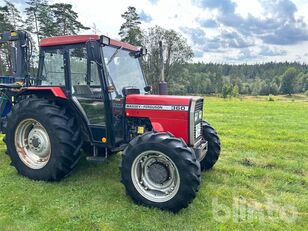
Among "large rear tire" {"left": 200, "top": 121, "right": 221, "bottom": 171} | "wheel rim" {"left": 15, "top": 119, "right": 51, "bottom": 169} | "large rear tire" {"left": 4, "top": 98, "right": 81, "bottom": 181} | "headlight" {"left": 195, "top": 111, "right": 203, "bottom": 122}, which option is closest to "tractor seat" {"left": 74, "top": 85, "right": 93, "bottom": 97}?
"large rear tire" {"left": 4, "top": 98, "right": 81, "bottom": 181}

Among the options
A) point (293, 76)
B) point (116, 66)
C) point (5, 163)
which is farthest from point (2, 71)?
point (293, 76)

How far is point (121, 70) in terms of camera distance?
16.1ft

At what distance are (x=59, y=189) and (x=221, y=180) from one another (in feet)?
9.00

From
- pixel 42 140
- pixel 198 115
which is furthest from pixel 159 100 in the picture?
pixel 42 140

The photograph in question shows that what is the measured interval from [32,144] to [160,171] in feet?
7.94

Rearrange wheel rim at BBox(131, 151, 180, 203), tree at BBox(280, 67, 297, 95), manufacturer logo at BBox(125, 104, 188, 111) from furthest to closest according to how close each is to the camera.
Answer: tree at BBox(280, 67, 297, 95), manufacturer logo at BBox(125, 104, 188, 111), wheel rim at BBox(131, 151, 180, 203)

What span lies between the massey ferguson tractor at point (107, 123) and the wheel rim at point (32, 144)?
0.05 feet

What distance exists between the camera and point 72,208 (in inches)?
156

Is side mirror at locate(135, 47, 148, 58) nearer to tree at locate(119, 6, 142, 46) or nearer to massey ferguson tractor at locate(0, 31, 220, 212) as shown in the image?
massey ferguson tractor at locate(0, 31, 220, 212)

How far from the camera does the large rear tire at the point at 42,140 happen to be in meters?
4.57

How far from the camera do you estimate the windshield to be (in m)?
4.60

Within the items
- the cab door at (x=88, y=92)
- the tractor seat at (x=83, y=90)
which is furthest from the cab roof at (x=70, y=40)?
the tractor seat at (x=83, y=90)

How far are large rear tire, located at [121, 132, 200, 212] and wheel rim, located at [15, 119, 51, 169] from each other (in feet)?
5.52

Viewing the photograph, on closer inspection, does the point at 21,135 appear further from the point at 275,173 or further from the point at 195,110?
the point at 275,173
